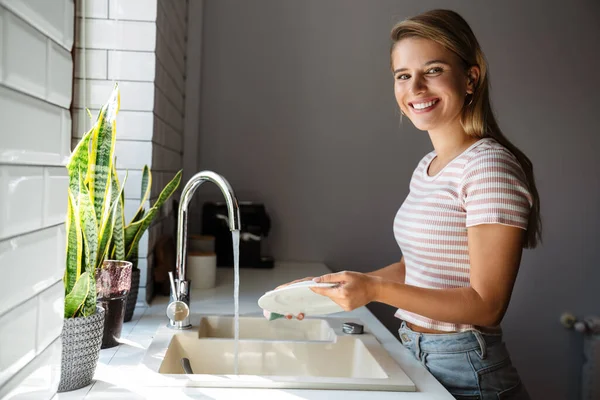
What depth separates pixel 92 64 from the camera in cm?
164

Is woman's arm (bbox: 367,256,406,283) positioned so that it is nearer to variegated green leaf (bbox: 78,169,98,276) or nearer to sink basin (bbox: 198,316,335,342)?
sink basin (bbox: 198,316,335,342)

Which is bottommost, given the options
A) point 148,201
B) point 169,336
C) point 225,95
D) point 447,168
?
point 169,336

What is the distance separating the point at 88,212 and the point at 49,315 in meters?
0.51

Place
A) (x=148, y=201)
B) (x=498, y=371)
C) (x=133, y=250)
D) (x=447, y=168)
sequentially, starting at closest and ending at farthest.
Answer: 1. (x=498, y=371)
2. (x=447, y=168)
3. (x=133, y=250)
4. (x=148, y=201)

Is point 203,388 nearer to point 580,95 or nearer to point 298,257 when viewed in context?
point 298,257

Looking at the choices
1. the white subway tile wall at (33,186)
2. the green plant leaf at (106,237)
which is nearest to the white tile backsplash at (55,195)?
the white subway tile wall at (33,186)

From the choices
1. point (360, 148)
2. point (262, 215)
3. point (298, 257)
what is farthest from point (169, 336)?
point (360, 148)

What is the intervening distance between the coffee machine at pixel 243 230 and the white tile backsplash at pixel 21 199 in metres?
1.76

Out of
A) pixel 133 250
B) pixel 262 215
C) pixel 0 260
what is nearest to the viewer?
pixel 0 260

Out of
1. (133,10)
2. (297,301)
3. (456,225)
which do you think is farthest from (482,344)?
(133,10)

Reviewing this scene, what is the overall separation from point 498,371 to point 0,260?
39.1 inches

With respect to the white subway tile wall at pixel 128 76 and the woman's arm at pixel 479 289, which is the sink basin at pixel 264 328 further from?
the woman's arm at pixel 479 289

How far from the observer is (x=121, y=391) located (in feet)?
3.18

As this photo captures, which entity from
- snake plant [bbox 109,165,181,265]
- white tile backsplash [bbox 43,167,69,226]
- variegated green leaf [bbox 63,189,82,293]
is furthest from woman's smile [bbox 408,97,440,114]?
white tile backsplash [bbox 43,167,69,226]
